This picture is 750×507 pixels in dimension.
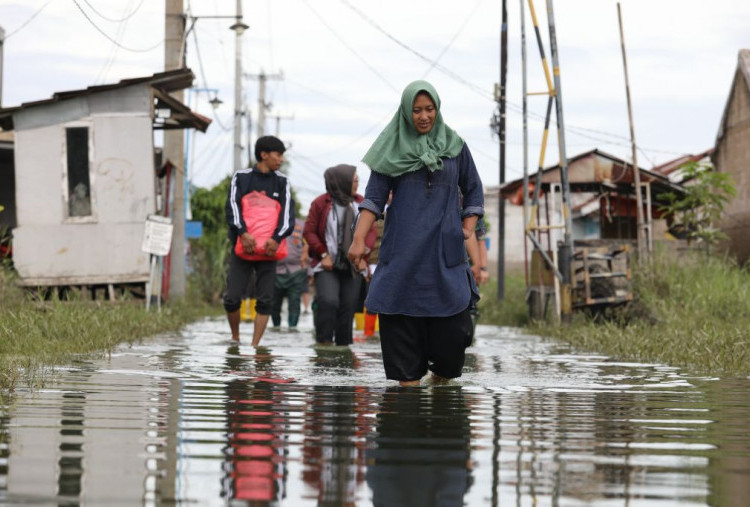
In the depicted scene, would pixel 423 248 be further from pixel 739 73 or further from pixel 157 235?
pixel 739 73

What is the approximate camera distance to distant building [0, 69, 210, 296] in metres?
18.8

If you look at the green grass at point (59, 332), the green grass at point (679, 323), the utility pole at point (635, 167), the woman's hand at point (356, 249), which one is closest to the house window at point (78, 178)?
the green grass at point (59, 332)

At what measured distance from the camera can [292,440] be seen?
191 inches

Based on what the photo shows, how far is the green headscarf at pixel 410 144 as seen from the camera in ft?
22.9

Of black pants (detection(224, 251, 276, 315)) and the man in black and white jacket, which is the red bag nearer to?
the man in black and white jacket

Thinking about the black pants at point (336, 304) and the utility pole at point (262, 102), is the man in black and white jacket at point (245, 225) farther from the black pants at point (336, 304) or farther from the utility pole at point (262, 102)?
the utility pole at point (262, 102)

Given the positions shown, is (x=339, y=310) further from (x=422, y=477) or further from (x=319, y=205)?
(x=422, y=477)

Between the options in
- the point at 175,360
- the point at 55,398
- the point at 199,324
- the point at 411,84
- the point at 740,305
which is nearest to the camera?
the point at 55,398

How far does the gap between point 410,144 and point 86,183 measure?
41.7 feet

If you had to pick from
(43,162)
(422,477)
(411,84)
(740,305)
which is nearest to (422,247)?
(411,84)

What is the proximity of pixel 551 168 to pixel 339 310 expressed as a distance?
14543 millimetres

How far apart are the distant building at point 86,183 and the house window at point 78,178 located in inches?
0.6

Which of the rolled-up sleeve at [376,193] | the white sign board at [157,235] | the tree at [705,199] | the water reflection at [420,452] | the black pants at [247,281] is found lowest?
the water reflection at [420,452]

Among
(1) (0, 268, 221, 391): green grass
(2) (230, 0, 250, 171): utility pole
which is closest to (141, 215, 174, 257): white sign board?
(1) (0, 268, 221, 391): green grass
